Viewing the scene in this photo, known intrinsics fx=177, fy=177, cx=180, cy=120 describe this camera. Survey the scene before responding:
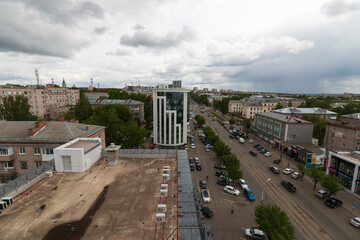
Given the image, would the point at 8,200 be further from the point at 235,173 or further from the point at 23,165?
the point at 235,173

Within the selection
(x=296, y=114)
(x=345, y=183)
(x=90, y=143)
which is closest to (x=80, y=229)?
(x=90, y=143)

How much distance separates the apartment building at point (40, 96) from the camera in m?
85.9

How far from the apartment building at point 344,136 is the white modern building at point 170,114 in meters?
42.8

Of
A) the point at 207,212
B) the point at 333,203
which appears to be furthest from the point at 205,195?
the point at 333,203

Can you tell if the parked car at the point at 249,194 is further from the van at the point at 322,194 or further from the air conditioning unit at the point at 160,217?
the air conditioning unit at the point at 160,217

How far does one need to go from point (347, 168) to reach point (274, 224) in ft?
97.8

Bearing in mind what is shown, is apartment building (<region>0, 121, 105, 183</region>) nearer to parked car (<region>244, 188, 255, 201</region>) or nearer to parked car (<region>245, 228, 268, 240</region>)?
parked car (<region>245, 228, 268, 240</region>)

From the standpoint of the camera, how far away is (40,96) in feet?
311

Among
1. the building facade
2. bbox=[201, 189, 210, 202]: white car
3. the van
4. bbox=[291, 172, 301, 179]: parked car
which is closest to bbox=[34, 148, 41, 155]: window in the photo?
bbox=[201, 189, 210, 202]: white car

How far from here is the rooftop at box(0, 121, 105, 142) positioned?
27812 millimetres

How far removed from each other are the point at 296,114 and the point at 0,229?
9250cm

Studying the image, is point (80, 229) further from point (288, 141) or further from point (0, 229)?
point (288, 141)

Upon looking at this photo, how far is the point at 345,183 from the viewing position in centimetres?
3650

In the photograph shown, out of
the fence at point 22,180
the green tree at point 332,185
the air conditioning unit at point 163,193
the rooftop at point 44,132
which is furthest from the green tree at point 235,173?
the fence at point 22,180
